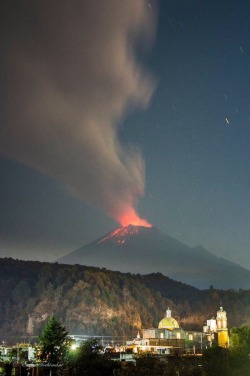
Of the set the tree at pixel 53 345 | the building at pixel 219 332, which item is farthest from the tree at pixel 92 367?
the building at pixel 219 332

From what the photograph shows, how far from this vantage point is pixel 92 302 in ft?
311

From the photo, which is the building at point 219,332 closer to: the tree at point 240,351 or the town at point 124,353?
the town at point 124,353

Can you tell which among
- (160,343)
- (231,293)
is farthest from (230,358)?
(231,293)

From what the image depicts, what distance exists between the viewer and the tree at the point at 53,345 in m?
40.1

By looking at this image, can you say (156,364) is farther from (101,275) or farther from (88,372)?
(101,275)

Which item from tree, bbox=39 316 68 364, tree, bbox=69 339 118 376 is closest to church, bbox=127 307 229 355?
tree, bbox=39 316 68 364

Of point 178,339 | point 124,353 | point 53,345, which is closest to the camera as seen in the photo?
point 53,345

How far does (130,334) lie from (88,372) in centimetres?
6599

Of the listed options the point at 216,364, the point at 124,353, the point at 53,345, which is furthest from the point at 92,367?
the point at 124,353

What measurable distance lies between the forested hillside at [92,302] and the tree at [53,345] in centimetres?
4534

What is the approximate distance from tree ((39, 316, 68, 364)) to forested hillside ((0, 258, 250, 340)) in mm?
45337

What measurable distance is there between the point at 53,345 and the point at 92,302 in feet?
175

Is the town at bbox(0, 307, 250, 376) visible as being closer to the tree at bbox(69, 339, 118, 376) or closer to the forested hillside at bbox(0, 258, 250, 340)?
the tree at bbox(69, 339, 118, 376)

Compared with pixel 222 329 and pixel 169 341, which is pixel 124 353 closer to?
pixel 169 341
